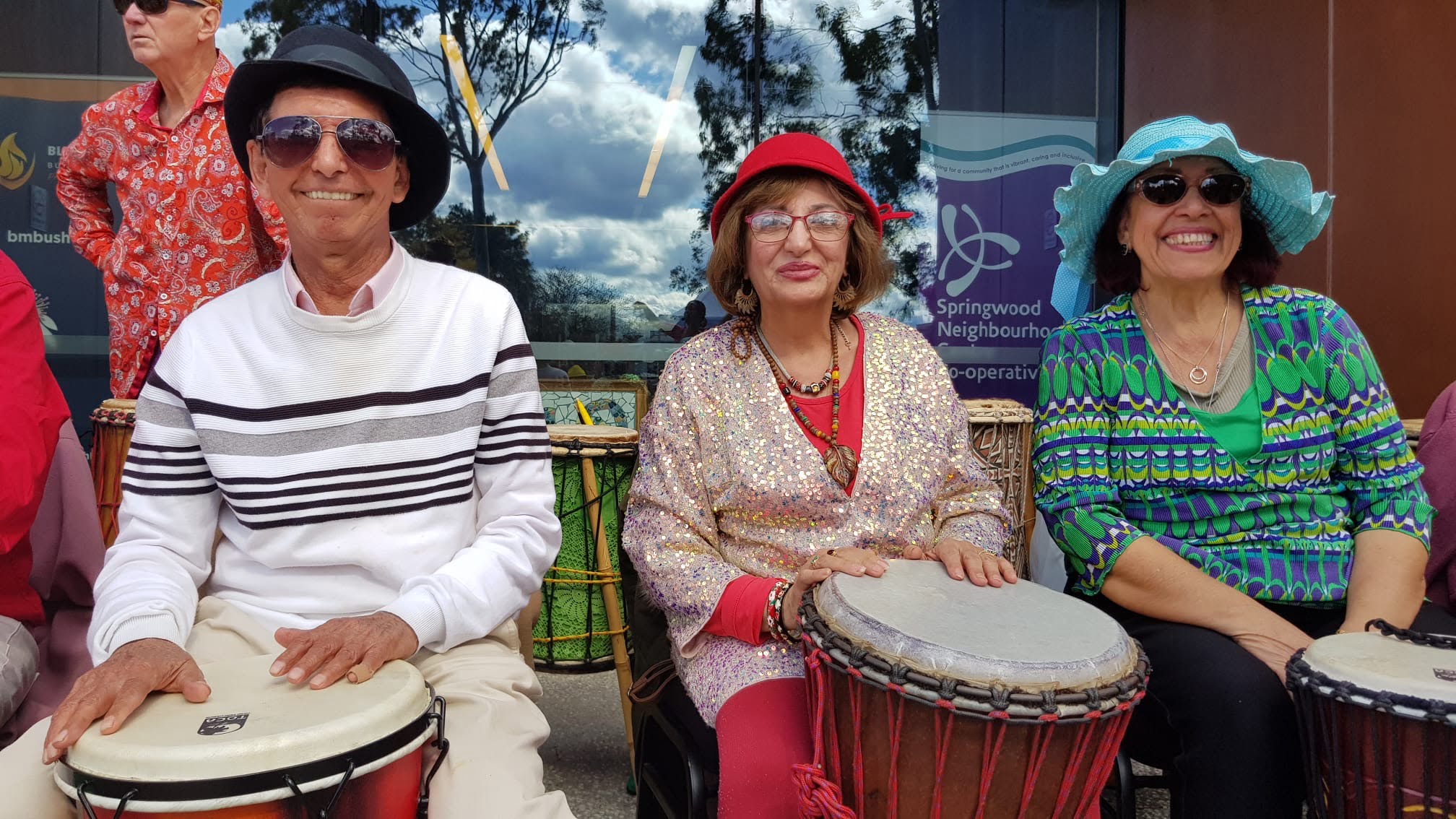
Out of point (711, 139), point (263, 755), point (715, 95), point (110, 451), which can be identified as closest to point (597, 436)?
point (110, 451)

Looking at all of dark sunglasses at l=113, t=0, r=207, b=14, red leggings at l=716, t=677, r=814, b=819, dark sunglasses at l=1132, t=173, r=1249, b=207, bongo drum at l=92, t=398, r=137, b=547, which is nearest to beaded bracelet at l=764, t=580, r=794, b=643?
red leggings at l=716, t=677, r=814, b=819

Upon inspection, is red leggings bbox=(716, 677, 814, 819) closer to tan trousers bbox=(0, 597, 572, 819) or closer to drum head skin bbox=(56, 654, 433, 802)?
tan trousers bbox=(0, 597, 572, 819)

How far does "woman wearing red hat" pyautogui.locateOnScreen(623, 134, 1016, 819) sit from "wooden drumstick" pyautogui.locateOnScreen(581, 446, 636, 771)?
65 cm

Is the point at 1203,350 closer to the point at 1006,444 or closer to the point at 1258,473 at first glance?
the point at 1258,473

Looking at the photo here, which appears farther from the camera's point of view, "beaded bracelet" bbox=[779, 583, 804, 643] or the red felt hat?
the red felt hat

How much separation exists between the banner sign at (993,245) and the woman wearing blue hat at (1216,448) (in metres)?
3.80

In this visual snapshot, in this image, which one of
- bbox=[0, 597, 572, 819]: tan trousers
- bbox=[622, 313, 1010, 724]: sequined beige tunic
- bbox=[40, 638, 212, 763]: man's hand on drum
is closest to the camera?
bbox=[40, 638, 212, 763]: man's hand on drum

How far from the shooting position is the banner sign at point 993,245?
20.8 ft

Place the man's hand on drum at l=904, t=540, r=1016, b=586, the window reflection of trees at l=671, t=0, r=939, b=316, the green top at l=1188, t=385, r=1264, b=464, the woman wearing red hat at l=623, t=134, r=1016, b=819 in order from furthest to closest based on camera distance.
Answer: the window reflection of trees at l=671, t=0, r=939, b=316, the green top at l=1188, t=385, r=1264, b=464, the woman wearing red hat at l=623, t=134, r=1016, b=819, the man's hand on drum at l=904, t=540, r=1016, b=586

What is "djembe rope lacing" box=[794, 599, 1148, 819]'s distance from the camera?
1.50 metres

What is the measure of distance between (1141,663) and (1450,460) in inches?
61.5

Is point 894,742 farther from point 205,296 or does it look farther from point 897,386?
point 205,296

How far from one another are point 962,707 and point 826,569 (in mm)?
454

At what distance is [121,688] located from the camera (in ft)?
4.76
